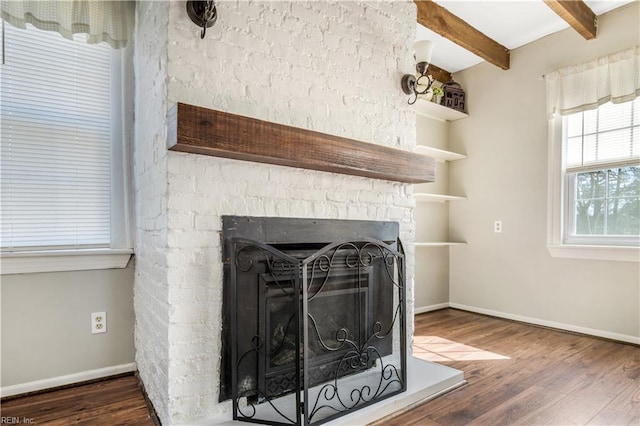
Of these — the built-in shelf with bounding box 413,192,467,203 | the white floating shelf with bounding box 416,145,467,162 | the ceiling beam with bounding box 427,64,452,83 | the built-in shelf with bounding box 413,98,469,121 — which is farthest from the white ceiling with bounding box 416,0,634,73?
the built-in shelf with bounding box 413,192,467,203

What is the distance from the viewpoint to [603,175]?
2846mm

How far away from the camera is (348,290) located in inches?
72.0

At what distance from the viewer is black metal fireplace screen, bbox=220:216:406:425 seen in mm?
1492

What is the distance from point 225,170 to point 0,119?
1.23 metres

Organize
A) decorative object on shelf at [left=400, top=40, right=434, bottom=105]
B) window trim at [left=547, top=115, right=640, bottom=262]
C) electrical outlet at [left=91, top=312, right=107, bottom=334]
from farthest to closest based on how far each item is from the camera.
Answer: window trim at [left=547, top=115, right=640, bottom=262], decorative object on shelf at [left=400, top=40, right=434, bottom=105], electrical outlet at [left=91, top=312, right=107, bottom=334]

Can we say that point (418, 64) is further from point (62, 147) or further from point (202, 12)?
point (62, 147)

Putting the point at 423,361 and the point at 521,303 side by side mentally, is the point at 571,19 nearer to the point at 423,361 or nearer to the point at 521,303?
the point at 521,303

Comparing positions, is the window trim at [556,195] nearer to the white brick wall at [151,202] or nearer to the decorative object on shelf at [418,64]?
the decorative object on shelf at [418,64]

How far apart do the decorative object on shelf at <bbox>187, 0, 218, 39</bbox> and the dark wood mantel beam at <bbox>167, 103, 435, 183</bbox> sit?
1.23ft

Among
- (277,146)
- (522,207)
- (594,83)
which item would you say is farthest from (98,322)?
(594,83)

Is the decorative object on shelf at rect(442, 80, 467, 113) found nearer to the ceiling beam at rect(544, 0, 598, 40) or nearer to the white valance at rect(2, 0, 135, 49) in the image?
the ceiling beam at rect(544, 0, 598, 40)

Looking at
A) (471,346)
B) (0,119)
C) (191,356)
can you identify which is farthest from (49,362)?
(471,346)

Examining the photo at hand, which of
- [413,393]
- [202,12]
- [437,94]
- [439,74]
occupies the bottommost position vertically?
[413,393]

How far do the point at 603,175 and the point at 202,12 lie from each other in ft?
9.98
